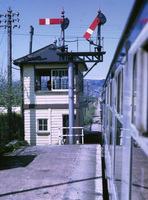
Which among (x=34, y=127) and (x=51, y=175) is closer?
(x=51, y=175)

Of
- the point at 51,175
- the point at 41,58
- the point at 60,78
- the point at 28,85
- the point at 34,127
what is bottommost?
the point at 51,175

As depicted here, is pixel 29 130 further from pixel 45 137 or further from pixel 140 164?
pixel 140 164

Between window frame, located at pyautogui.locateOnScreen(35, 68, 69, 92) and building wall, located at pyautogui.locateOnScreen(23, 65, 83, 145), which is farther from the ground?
window frame, located at pyautogui.locateOnScreen(35, 68, 69, 92)

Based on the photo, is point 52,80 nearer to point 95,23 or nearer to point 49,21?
point 49,21

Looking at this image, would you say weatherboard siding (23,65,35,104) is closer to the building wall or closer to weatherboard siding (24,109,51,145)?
the building wall

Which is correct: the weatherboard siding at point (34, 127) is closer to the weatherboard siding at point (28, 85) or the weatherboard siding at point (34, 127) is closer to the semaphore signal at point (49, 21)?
the weatherboard siding at point (28, 85)

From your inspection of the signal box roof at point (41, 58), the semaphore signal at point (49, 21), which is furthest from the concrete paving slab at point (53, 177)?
the semaphore signal at point (49, 21)

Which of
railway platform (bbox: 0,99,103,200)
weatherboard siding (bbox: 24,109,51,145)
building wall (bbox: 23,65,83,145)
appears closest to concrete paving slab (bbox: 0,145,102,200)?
railway platform (bbox: 0,99,103,200)

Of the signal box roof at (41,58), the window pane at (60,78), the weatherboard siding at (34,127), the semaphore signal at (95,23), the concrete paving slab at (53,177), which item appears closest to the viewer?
the concrete paving slab at (53,177)

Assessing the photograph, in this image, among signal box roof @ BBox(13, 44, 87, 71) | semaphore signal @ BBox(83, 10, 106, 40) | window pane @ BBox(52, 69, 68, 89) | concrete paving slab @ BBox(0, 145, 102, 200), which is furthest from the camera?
window pane @ BBox(52, 69, 68, 89)

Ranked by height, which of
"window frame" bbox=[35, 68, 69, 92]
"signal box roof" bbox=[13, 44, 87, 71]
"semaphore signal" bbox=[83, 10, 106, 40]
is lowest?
"window frame" bbox=[35, 68, 69, 92]

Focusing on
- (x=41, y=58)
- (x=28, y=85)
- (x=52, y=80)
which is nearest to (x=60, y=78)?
(x=52, y=80)

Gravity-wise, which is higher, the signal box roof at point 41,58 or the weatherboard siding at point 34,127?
the signal box roof at point 41,58

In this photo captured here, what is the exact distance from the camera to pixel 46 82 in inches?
558
